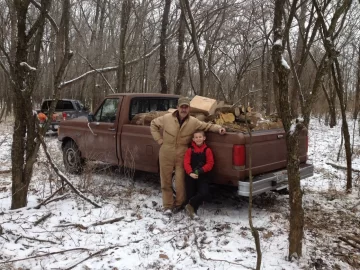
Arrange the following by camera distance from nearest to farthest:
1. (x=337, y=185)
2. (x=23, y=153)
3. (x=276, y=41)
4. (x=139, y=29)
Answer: (x=276, y=41) → (x=23, y=153) → (x=337, y=185) → (x=139, y=29)

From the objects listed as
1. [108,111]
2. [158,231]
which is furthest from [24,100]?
[158,231]

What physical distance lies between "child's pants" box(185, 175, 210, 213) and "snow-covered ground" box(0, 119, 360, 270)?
0.85 feet

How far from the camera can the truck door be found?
22.1 feet

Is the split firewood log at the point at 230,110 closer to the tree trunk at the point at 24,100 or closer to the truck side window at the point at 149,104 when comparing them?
the truck side window at the point at 149,104

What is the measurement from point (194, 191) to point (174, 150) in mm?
689

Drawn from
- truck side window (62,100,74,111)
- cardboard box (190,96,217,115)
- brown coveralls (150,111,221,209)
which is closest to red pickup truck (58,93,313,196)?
brown coveralls (150,111,221,209)

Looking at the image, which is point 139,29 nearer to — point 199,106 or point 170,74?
point 199,106

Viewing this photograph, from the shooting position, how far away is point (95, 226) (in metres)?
4.69

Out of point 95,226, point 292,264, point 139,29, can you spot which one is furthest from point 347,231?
point 139,29

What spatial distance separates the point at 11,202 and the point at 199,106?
3258 millimetres

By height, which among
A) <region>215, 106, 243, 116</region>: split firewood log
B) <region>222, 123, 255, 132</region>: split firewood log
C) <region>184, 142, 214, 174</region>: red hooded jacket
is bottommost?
<region>184, 142, 214, 174</region>: red hooded jacket

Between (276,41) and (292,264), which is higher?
(276,41)

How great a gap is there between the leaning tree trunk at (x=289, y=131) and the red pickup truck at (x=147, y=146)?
1.04 m

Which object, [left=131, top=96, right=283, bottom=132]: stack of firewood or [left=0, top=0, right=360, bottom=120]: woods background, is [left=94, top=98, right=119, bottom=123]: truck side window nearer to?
[left=0, top=0, right=360, bottom=120]: woods background
